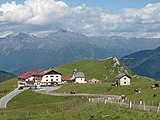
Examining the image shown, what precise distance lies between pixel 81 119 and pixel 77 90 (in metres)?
93.1

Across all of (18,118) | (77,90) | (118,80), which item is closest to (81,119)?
(18,118)

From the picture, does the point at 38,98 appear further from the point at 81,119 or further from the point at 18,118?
the point at 81,119

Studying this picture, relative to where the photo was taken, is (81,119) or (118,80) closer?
(81,119)

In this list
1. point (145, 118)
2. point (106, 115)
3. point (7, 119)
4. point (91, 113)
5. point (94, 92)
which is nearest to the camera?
point (145, 118)

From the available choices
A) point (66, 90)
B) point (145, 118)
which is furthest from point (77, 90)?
point (145, 118)

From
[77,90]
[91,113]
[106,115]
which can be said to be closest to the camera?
[106,115]

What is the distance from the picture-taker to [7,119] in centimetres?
6956

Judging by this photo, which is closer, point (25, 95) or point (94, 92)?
point (94, 92)

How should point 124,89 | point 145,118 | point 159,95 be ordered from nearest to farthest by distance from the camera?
point 145,118 < point 159,95 < point 124,89

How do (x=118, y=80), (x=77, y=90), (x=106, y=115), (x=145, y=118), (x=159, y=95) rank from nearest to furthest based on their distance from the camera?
(x=145, y=118) → (x=106, y=115) → (x=159, y=95) → (x=77, y=90) → (x=118, y=80)

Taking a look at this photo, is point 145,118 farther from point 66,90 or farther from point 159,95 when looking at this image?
point 66,90

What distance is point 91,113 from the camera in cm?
5788

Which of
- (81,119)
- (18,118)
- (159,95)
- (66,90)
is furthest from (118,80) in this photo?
(81,119)

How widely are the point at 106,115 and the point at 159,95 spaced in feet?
91.7
